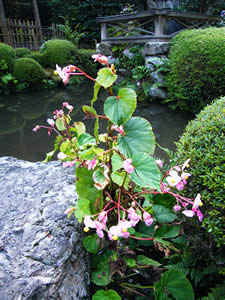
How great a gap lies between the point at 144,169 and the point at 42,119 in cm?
496

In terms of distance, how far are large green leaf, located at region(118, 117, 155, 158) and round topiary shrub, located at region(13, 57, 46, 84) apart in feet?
26.3

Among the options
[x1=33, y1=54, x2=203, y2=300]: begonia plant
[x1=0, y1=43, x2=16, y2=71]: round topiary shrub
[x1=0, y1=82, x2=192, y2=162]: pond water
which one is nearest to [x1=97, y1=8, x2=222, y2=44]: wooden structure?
[x1=0, y1=82, x2=192, y2=162]: pond water

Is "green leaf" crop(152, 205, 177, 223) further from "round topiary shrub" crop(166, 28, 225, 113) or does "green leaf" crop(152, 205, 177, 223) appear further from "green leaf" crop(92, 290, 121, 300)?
"round topiary shrub" crop(166, 28, 225, 113)

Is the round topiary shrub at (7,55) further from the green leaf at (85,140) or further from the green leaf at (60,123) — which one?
the green leaf at (85,140)

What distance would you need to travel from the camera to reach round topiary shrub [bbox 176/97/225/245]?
48.2 inches

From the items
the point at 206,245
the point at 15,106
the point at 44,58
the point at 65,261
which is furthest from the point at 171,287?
the point at 44,58

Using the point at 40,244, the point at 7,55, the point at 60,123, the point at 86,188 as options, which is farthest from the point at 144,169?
the point at 7,55

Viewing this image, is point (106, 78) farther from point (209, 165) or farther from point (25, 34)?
point (25, 34)

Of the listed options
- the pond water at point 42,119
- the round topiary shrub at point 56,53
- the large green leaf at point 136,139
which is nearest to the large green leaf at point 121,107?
the large green leaf at point 136,139

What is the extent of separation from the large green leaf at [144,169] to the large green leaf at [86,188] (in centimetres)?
36

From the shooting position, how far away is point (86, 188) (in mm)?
1249

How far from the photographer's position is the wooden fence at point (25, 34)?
1047 centimetres

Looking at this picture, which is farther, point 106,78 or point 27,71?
point 27,71

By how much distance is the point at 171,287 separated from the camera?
114 cm
